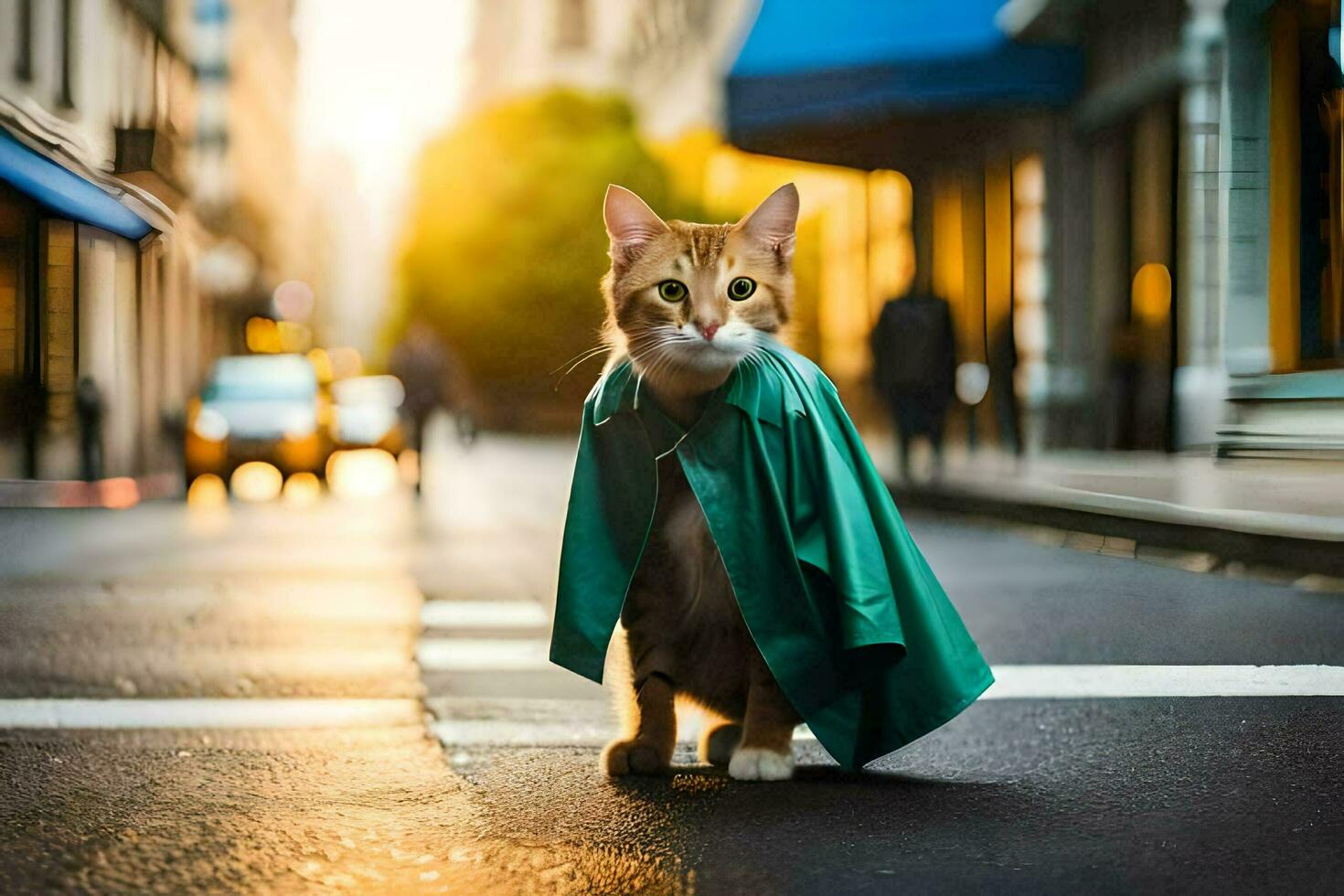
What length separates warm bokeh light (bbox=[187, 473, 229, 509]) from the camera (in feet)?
46.9

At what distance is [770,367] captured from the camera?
Result: 3.34 metres

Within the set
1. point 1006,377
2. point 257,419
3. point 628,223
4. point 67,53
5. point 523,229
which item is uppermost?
point 523,229

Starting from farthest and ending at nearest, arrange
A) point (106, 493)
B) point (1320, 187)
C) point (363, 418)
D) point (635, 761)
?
point (363, 418) < point (106, 493) < point (1320, 187) < point (635, 761)

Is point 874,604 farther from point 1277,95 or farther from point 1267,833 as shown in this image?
point 1277,95

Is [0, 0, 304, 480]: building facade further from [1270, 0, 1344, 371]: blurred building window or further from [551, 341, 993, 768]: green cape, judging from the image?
[1270, 0, 1344, 371]: blurred building window

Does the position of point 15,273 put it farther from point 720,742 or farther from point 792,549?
point 720,742

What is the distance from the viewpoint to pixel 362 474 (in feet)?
67.9

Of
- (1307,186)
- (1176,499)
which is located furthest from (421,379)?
(1307,186)

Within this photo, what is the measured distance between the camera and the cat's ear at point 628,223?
11.2 feet

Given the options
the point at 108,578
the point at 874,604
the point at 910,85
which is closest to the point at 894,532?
the point at 874,604

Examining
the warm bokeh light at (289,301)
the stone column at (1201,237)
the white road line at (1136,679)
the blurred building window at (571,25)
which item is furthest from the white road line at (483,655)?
the blurred building window at (571,25)

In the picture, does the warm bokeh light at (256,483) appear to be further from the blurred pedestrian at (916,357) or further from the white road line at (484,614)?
the white road line at (484,614)

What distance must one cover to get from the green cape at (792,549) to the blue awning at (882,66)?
14.6m

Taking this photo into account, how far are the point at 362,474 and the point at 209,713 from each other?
16609 mm
